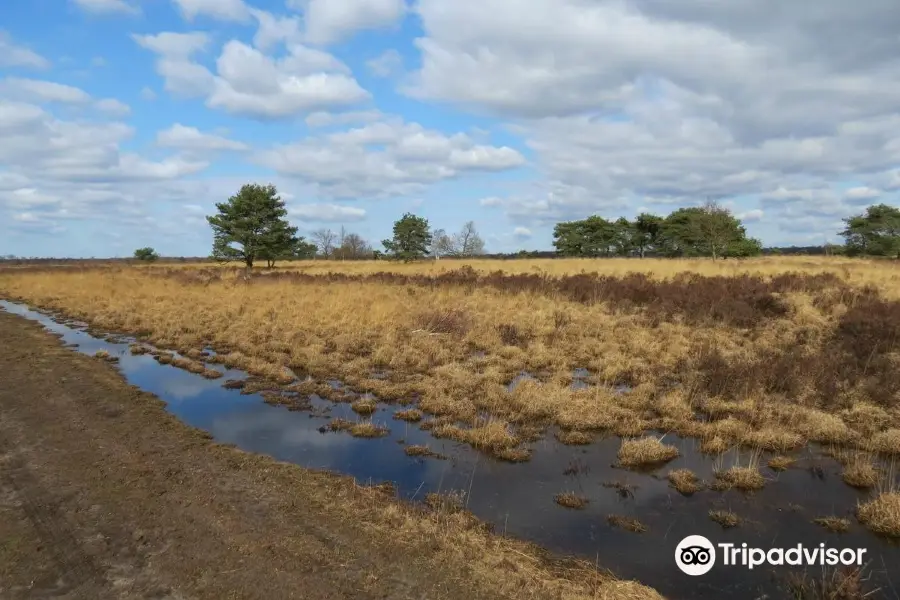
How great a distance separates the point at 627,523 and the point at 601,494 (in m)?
0.75

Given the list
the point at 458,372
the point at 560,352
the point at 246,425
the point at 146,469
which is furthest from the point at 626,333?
the point at 146,469

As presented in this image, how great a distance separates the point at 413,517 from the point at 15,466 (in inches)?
194

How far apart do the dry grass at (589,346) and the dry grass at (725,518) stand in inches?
75.2

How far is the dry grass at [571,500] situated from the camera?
597 centimetres

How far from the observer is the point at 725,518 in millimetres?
5570

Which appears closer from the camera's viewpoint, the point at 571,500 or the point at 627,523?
the point at 627,523

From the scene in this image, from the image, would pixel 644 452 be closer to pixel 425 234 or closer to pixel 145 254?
pixel 425 234

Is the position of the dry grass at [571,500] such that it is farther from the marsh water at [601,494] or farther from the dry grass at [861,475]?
the dry grass at [861,475]

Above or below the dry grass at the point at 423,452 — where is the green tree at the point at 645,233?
above

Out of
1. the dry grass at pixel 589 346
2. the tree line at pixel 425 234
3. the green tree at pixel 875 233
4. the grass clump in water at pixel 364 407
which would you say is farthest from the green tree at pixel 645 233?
the grass clump in water at pixel 364 407

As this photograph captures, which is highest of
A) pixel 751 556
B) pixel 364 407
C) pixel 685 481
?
pixel 364 407

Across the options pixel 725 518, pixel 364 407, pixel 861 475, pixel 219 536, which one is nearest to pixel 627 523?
pixel 725 518

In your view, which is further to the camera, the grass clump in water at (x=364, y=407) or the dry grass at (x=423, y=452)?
the grass clump in water at (x=364, y=407)

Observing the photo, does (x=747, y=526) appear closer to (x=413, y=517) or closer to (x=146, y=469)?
(x=413, y=517)
